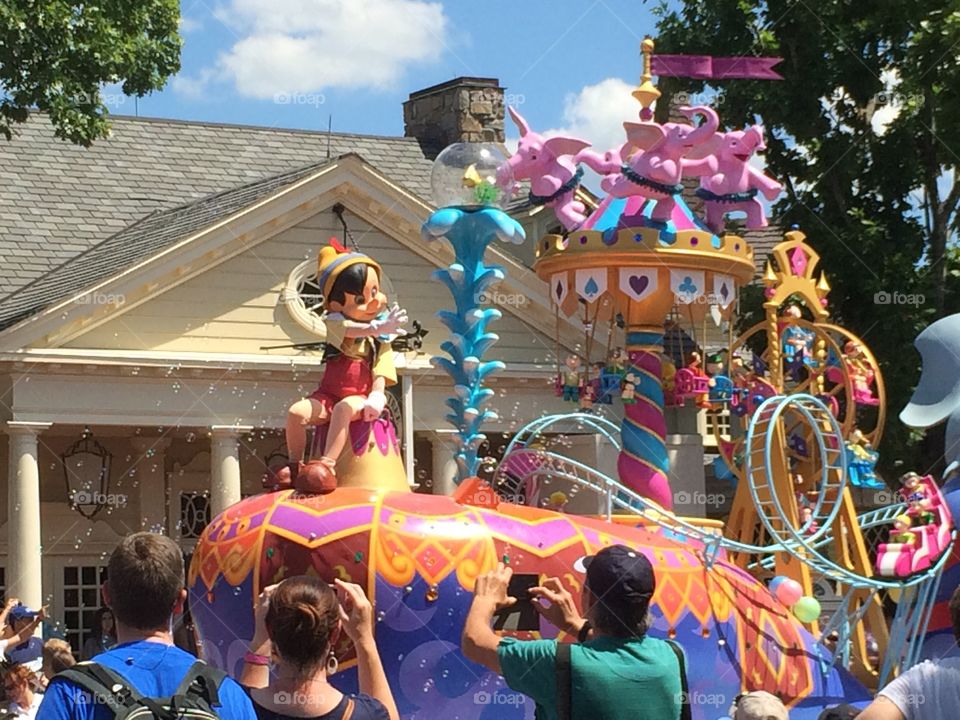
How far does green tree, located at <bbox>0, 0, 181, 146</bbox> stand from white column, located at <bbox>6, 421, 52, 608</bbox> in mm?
3999

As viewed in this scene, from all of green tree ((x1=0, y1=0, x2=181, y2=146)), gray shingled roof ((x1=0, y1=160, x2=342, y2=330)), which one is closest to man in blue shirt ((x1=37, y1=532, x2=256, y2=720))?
green tree ((x1=0, y1=0, x2=181, y2=146))

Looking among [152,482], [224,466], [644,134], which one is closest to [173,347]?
[224,466]

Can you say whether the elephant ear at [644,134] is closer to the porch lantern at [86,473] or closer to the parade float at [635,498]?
the parade float at [635,498]

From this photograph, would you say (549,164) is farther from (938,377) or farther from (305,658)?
(305,658)

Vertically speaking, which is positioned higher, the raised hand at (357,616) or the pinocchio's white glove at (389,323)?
the pinocchio's white glove at (389,323)

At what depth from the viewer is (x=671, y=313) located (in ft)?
42.0

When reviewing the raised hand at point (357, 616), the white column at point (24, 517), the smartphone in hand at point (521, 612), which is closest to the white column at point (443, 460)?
the white column at point (24, 517)

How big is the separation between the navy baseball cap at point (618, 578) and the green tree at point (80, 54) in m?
13.6

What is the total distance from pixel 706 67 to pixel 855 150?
389 inches

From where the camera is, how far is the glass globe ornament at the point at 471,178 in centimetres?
1170

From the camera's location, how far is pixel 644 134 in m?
12.1

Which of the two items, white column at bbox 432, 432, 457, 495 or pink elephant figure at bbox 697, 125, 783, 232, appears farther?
white column at bbox 432, 432, 457, 495

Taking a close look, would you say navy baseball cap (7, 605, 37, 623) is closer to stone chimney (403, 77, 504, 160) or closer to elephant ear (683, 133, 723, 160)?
elephant ear (683, 133, 723, 160)

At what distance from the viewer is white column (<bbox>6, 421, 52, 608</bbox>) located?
20969 millimetres
